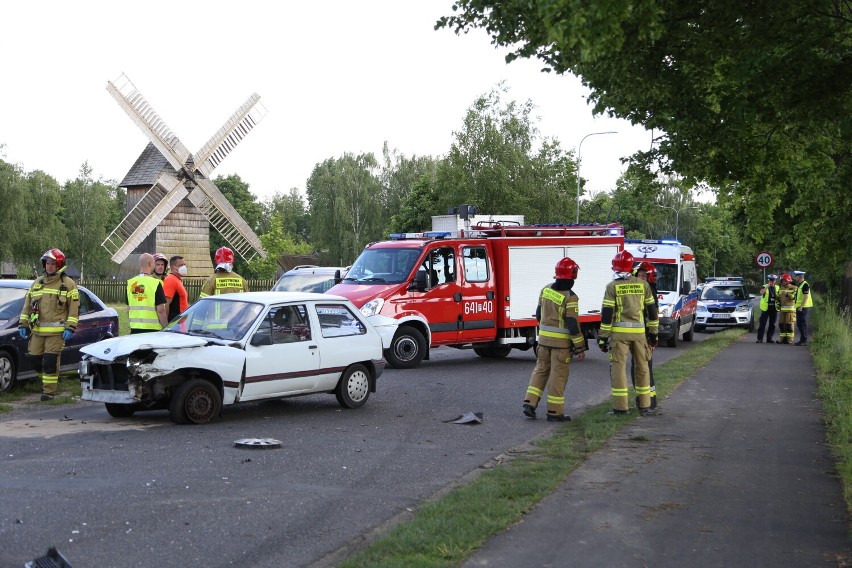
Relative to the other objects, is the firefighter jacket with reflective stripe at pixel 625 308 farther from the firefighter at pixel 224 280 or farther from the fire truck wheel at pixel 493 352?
the fire truck wheel at pixel 493 352

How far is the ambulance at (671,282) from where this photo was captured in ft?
83.4

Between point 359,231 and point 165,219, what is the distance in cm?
3099

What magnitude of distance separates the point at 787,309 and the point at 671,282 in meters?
3.94

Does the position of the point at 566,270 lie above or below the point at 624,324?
above

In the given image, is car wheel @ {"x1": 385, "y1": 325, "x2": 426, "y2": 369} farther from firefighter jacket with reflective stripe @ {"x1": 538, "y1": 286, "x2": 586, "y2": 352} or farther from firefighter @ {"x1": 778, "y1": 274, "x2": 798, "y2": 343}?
firefighter @ {"x1": 778, "y1": 274, "x2": 798, "y2": 343}

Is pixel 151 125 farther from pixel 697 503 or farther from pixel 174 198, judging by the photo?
pixel 697 503

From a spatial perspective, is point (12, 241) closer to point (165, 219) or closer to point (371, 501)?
point (165, 219)

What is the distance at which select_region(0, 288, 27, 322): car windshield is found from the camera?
13.5 m

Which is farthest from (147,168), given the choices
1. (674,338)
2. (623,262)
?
(623,262)

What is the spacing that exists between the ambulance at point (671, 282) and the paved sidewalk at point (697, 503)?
41.9 ft

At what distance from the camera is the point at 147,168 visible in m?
51.2

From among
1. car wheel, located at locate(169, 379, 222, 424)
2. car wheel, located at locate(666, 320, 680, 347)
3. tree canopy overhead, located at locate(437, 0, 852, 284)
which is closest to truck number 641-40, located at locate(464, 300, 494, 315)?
tree canopy overhead, located at locate(437, 0, 852, 284)

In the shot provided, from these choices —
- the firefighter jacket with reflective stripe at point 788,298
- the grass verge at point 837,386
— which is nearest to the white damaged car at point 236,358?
the grass verge at point 837,386

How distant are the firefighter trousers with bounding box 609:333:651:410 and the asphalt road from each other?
1.04 m
